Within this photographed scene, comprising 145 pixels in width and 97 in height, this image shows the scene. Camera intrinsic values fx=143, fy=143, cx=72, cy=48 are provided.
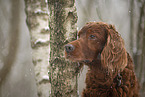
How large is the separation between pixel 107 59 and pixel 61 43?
2.60 feet

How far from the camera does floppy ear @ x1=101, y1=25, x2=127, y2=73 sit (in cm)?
235

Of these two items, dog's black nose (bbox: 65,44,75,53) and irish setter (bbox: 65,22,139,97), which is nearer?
dog's black nose (bbox: 65,44,75,53)

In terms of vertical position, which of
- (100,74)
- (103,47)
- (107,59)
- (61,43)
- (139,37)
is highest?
(61,43)

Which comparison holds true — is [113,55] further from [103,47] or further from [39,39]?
[39,39]

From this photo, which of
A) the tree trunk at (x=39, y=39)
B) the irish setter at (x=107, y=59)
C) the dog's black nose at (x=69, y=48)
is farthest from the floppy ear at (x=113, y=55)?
the tree trunk at (x=39, y=39)

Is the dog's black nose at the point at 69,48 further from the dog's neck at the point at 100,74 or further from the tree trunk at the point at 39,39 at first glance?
the tree trunk at the point at 39,39

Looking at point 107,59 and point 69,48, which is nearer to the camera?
point 69,48

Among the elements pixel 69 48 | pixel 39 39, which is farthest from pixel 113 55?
pixel 39 39

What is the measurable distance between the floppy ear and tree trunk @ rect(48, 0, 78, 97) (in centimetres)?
57

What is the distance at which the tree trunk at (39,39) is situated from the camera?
10.4 ft

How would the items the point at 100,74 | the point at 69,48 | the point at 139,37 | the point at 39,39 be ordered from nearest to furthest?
1. the point at 69,48
2. the point at 100,74
3. the point at 39,39
4. the point at 139,37

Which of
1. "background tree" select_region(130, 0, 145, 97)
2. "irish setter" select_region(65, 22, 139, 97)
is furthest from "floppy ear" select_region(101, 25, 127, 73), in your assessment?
"background tree" select_region(130, 0, 145, 97)

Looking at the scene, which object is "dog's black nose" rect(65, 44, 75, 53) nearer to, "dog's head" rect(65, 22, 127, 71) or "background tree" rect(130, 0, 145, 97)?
"dog's head" rect(65, 22, 127, 71)

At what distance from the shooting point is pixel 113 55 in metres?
2.37
